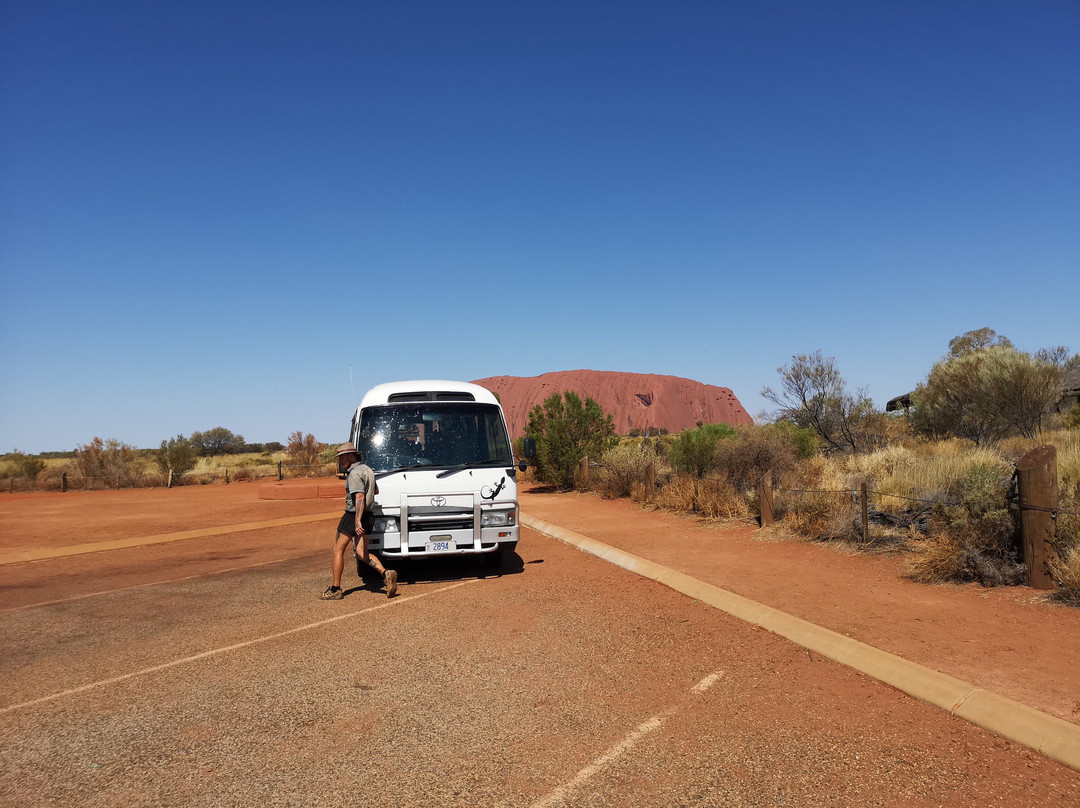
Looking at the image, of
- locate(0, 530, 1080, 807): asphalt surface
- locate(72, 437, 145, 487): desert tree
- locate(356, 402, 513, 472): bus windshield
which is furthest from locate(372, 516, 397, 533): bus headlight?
locate(72, 437, 145, 487): desert tree

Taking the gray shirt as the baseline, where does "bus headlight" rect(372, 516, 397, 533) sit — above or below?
below

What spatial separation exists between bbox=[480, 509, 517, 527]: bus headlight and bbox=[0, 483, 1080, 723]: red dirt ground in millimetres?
2356

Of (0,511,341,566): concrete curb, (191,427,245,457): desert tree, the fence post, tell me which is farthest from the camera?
(191,427,245,457): desert tree

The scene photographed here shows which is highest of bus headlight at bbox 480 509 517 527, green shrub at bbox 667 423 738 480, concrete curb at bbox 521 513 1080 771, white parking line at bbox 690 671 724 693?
green shrub at bbox 667 423 738 480

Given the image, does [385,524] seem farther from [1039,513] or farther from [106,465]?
[106,465]

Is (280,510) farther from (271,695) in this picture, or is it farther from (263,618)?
(271,695)

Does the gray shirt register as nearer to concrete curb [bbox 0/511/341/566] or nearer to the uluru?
concrete curb [bbox 0/511/341/566]

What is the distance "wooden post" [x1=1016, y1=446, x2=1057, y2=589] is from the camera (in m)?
6.70

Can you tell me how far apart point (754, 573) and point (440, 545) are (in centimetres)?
399

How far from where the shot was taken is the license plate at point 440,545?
8.28 metres

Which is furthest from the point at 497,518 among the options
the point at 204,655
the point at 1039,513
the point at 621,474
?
the point at 621,474

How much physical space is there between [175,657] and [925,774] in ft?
19.0

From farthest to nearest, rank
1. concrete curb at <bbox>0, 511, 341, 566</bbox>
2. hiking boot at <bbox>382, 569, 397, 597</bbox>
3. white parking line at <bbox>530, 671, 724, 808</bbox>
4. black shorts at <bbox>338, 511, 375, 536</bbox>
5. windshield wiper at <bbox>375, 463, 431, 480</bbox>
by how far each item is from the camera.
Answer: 1. concrete curb at <bbox>0, 511, 341, 566</bbox>
2. windshield wiper at <bbox>375, 463, 431, 480</bbox>
3. black shorts at <bbox>338, 511, 375, 536</bbox>
4. hiking boot at <bbox>382, 569, 397, 597</bbox>
5. white parking line at <bbox>530, 671, 724, 808</bbox>

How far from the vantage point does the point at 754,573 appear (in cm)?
840
